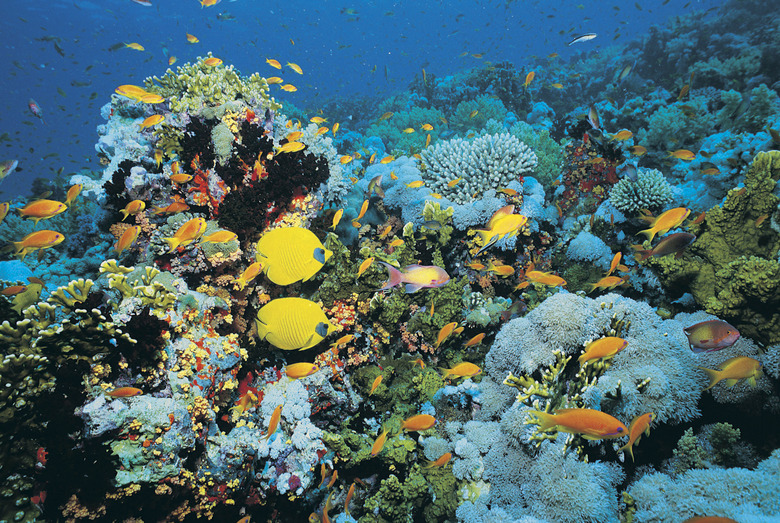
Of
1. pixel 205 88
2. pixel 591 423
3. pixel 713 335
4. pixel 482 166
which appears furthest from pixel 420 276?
pixel 205 88

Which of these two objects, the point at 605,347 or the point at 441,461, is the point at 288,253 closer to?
the point at 441,461

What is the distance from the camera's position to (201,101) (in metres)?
4.76

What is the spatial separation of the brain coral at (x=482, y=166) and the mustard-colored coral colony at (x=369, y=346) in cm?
4

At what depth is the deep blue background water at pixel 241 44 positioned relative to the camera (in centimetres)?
3697

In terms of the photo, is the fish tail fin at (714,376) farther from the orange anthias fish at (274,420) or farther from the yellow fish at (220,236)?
the yellow fish at (220,236)

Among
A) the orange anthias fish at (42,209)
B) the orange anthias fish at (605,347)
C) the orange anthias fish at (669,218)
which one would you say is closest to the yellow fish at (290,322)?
the orange anthias fish at (605,347)

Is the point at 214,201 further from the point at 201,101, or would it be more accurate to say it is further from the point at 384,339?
the point at 384,339

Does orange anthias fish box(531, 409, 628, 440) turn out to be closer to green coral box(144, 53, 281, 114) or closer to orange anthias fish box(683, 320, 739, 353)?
orange anthias fish box(683, 320, 739, 353)

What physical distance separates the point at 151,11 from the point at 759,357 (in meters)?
78.8

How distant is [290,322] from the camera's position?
8.98 feet

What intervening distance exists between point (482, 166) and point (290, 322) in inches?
179

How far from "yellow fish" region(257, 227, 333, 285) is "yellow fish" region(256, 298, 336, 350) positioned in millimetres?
297

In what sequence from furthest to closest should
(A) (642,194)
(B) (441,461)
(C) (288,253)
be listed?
(A) (642,194), (B) (441,461), (C) (288,253)

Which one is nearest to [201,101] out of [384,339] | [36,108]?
[384,339]
